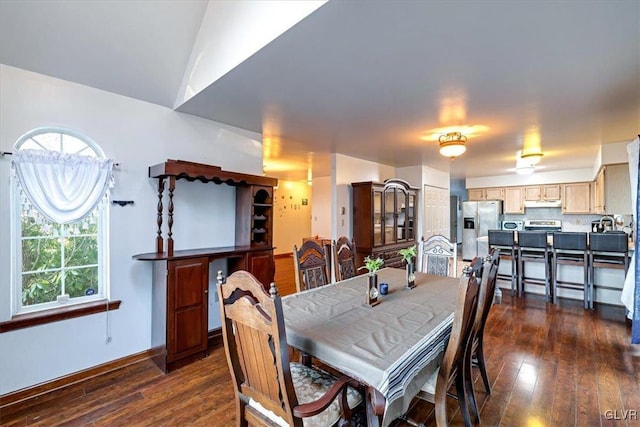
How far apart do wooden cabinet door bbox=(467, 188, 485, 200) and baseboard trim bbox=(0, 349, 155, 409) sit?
27.7 feet

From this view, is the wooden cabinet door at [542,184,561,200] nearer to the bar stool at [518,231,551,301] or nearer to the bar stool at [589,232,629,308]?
the bar stool at [518,231,551,301]

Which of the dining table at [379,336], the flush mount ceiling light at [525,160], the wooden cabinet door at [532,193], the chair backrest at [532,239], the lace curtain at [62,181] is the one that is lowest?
the dining table at [379,336]

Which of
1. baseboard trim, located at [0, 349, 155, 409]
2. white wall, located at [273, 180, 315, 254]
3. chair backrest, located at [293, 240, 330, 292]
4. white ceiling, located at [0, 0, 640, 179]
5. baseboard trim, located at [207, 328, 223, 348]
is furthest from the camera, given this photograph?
white wall, located at [273, 180, 315, 254]

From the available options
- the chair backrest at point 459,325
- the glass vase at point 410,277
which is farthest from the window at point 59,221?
the chair backrest at point 459,325

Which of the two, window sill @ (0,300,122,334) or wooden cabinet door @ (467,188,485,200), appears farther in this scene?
wooden cabinet door @ (467,188,485,200)

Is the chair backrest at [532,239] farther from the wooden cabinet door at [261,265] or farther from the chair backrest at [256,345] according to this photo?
the chair backrest at [256,345]

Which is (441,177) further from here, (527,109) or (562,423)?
(562,423)

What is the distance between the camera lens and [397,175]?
6.45m

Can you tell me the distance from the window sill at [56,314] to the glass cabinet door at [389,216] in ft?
13.1

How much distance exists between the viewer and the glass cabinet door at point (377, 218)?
4855 mm

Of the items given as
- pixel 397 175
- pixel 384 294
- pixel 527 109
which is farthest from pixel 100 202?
pixel 397 175

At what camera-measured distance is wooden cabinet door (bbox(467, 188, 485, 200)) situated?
8242mm

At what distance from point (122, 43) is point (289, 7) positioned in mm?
1527

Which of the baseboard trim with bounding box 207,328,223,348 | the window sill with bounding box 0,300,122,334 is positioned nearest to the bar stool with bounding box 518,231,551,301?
the baseboard trim with bounding box 207,328,223,348
